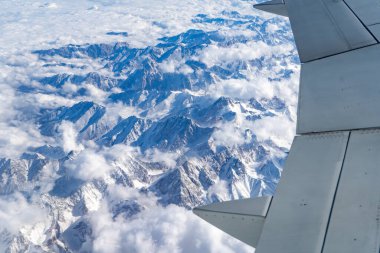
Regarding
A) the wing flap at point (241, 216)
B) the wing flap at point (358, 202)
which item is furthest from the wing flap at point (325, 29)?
the wing flap at point (241, 216)

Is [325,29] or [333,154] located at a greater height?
[325,29]

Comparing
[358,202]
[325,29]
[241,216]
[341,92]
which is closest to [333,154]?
[358,202]

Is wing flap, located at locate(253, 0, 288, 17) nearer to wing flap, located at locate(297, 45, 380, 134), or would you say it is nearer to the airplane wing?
the airplane wing

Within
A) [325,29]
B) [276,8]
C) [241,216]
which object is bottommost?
[241,216]

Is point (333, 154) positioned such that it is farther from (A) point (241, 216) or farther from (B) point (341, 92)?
(B) point (341, 92)

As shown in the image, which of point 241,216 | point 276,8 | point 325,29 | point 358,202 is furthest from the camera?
point 276,8

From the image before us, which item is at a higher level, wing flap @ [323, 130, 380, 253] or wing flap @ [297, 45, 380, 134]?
wing flap @ [323, 130, 380, 253]

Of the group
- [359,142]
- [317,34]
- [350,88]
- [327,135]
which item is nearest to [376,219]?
[359,142]

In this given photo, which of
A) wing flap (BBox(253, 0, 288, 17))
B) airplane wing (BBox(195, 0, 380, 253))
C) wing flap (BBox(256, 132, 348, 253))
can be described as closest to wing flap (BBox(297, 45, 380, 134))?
airplane wing (BBox(195, 0, 380, 253))
